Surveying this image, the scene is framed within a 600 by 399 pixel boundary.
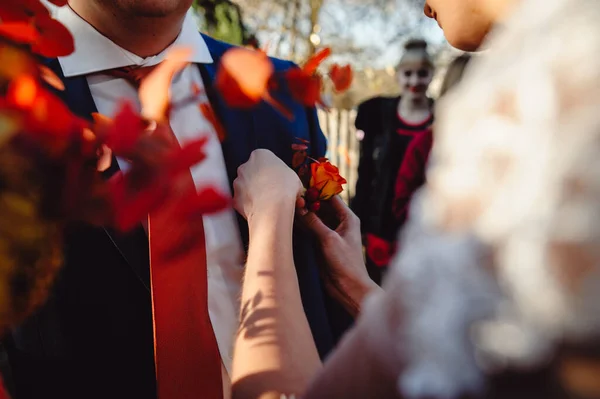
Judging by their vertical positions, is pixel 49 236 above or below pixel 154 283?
above

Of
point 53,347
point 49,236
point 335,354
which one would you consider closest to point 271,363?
point 335,354

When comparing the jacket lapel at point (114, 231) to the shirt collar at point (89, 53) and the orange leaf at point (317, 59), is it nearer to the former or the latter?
the shirt collar at point (89, 53)

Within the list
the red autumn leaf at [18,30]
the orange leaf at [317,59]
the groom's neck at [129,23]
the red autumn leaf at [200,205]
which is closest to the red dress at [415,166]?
the orange leaf at [317,59]

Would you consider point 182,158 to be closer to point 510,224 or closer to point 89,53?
point 510,224

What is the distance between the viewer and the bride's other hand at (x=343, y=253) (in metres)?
1.27

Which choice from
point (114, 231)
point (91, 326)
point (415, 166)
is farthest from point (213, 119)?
point (415, 166)

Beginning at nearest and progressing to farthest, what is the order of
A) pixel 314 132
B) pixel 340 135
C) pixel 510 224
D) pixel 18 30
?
pixel 510 224 → pixel 18 30 → pixel 314 132 → pixel 340 135

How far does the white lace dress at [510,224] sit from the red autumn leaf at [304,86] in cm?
98

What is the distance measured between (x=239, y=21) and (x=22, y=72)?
2.71m

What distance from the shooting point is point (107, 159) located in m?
0.75

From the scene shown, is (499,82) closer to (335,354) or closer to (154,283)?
(335,354)

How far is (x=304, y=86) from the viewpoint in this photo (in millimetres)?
1448

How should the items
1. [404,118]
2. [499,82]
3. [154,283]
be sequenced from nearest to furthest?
[499,82] → [154,283] → [404,118]

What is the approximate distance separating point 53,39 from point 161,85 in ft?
1.48
